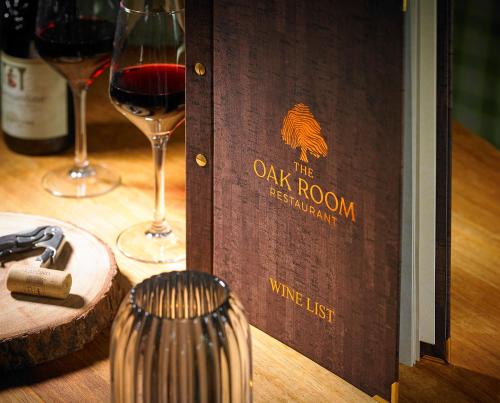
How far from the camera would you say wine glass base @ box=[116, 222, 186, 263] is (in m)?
1.24

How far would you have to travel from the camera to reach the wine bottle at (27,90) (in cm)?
143

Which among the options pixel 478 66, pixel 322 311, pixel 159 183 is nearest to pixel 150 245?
pixel 159 183

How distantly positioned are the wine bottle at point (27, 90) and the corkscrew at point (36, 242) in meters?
0.33

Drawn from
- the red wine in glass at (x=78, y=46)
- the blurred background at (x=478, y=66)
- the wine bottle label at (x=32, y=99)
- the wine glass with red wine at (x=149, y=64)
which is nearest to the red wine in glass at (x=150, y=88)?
the wine glass with red wine at (x=149, y=64)

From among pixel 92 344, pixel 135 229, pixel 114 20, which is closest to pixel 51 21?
pixel 114 20

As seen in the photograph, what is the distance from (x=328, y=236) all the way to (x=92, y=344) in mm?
283

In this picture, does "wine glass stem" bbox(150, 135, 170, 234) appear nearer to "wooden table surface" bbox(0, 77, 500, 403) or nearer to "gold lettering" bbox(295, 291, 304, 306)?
"wooden table surface" bbox(0, 77, 500, 403)

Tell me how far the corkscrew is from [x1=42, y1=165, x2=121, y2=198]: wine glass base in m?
0.23

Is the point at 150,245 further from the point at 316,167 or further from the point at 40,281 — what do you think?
the point at 316,167

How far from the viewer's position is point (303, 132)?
3.15 ft

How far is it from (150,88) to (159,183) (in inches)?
6.3

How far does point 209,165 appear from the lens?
3.55 feet

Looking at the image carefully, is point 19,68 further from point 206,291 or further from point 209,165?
point 206,291

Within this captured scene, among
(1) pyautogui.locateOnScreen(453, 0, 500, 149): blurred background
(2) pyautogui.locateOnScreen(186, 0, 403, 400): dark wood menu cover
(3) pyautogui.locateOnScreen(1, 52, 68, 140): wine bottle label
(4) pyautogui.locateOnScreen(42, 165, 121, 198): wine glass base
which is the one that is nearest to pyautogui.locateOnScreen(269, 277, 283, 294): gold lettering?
(2) pyautogui.locateOnScreen(186, 0, 403, 400): dark wood menu cover
